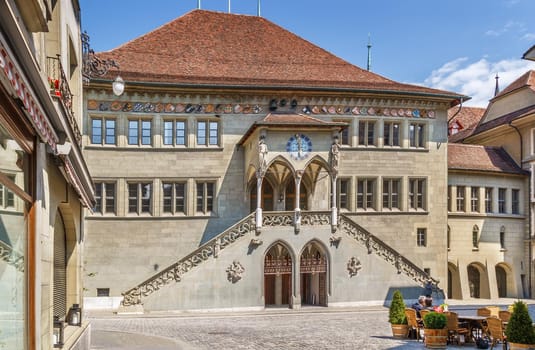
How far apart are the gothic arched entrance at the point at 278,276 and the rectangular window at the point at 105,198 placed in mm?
8245

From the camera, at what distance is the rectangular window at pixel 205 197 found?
3319 centimetres

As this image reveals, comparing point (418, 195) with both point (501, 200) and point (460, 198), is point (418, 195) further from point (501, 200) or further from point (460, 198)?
point (501, 200)

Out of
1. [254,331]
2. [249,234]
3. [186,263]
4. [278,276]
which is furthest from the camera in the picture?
[278,276]

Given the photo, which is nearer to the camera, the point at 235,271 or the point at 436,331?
the point at 436,331

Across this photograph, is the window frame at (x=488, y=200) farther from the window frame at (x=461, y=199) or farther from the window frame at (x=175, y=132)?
the window frame at (x=175, y=132)

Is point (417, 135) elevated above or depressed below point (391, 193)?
above

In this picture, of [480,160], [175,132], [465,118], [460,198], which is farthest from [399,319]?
[465,118]

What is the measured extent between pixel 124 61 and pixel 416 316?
67.5 feet

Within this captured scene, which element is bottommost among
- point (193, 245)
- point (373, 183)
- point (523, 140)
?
point (193, 245)

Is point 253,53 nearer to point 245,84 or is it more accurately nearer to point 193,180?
point 245,84

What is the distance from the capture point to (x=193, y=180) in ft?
108

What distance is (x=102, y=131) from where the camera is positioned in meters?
32.1

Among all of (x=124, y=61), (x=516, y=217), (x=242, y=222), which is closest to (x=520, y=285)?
(x=516, y=217)

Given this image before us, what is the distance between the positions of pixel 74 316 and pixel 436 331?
9.73m
